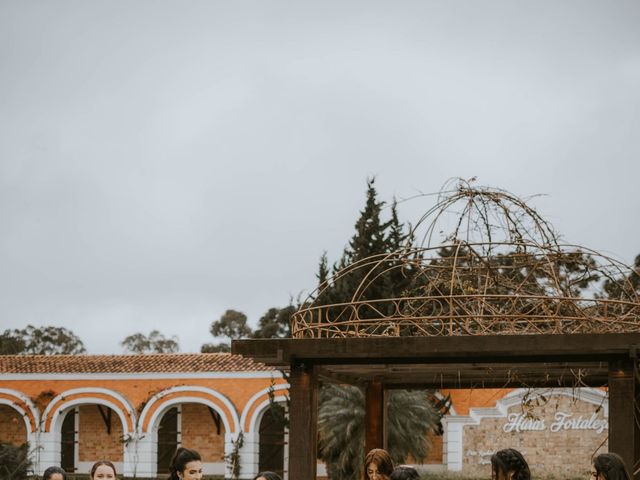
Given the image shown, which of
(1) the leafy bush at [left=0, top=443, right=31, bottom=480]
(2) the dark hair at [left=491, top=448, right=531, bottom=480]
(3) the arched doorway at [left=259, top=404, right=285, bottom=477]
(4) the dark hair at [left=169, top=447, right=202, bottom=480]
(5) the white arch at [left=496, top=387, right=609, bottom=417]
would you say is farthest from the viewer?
(3) the arched doorway at [left=259, top=404, right=285, bottom=477]

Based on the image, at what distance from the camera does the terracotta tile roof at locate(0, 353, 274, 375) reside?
99.3ft

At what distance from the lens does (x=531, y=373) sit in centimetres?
1154

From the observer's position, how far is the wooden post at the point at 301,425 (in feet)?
30.6

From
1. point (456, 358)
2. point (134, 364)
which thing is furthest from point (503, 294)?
point (134, 364)

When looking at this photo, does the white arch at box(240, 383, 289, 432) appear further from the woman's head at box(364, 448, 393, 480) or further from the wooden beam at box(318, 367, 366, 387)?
the woman's head at box(364, 448, 393, 480)

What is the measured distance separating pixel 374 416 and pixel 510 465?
21.7ft

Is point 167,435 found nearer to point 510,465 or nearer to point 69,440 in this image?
point 69,440

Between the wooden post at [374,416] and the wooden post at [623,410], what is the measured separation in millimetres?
3910

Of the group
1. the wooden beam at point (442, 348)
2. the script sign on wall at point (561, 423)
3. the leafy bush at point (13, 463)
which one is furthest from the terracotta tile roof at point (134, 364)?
the wooden beam at point (442, 348)

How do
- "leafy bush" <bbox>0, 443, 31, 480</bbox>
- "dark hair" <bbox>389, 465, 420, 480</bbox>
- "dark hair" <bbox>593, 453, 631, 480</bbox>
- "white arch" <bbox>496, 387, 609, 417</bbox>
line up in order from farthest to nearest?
"white arch" <bbox>496, 387, 609, 417</bbox> → "leafy bush" <bbox>0, 443, 31, 480</bbox> → "dark hair" <bbox>389, 465, 420, 480</bbox> → "dark hair" <bbox>593, 453, 631, 480</bbox>

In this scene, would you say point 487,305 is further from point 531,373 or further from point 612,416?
point 531,373

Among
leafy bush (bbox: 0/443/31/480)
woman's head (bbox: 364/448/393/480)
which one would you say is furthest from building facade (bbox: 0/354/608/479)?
woman's head (bbox: 364/448/393/480)

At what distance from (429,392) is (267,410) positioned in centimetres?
568

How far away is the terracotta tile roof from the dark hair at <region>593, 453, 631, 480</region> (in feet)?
79.7
